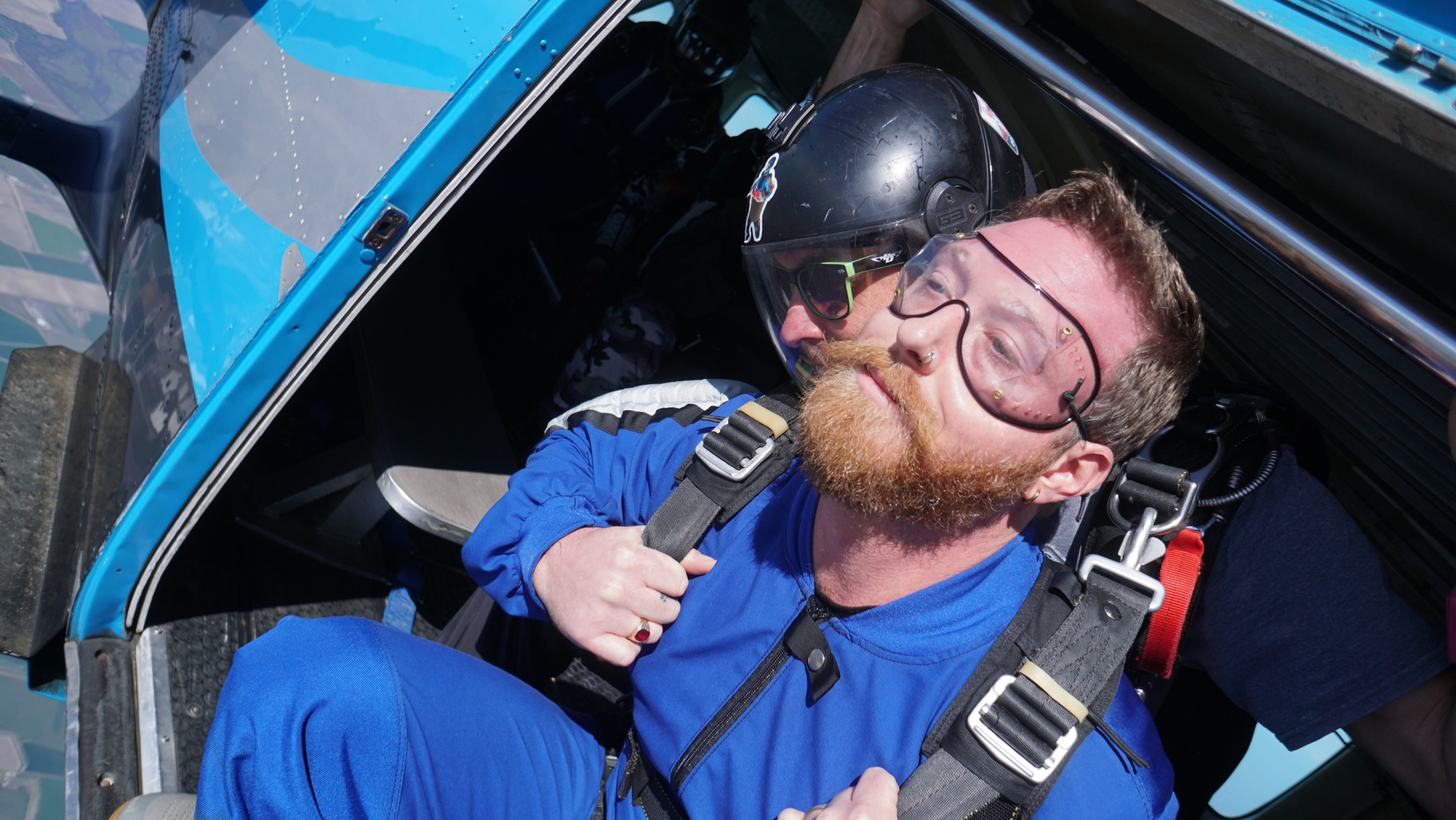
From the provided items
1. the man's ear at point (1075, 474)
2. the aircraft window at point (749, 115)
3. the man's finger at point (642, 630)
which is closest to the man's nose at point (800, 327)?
the man's ear at point (1075, 474)

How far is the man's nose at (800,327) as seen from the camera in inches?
71.9

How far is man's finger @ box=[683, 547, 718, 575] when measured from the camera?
148cm

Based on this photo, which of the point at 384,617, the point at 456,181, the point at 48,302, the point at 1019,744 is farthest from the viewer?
the point at 48,302

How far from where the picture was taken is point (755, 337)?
280 centimetres

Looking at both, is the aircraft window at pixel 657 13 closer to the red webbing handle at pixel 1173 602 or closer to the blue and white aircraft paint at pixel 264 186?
the blue and white aircraft paint at pixel 264 186

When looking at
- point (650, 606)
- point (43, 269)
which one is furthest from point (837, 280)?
point (43, 269)

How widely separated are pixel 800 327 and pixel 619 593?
0.78m

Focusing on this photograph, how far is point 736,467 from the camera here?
1532 millimetres

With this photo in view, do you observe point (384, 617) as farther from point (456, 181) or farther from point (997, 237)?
point (997, 237)

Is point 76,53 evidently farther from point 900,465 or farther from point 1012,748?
point 1012,748

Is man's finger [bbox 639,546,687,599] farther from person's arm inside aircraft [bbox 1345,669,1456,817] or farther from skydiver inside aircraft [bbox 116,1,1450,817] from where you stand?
person's arm inside aircraft [bbox 1345,669,1456,817]

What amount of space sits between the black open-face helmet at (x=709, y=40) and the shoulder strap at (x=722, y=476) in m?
2.20

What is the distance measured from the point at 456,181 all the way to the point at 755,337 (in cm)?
144

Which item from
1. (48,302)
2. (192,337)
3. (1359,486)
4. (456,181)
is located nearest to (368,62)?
(456,181)
